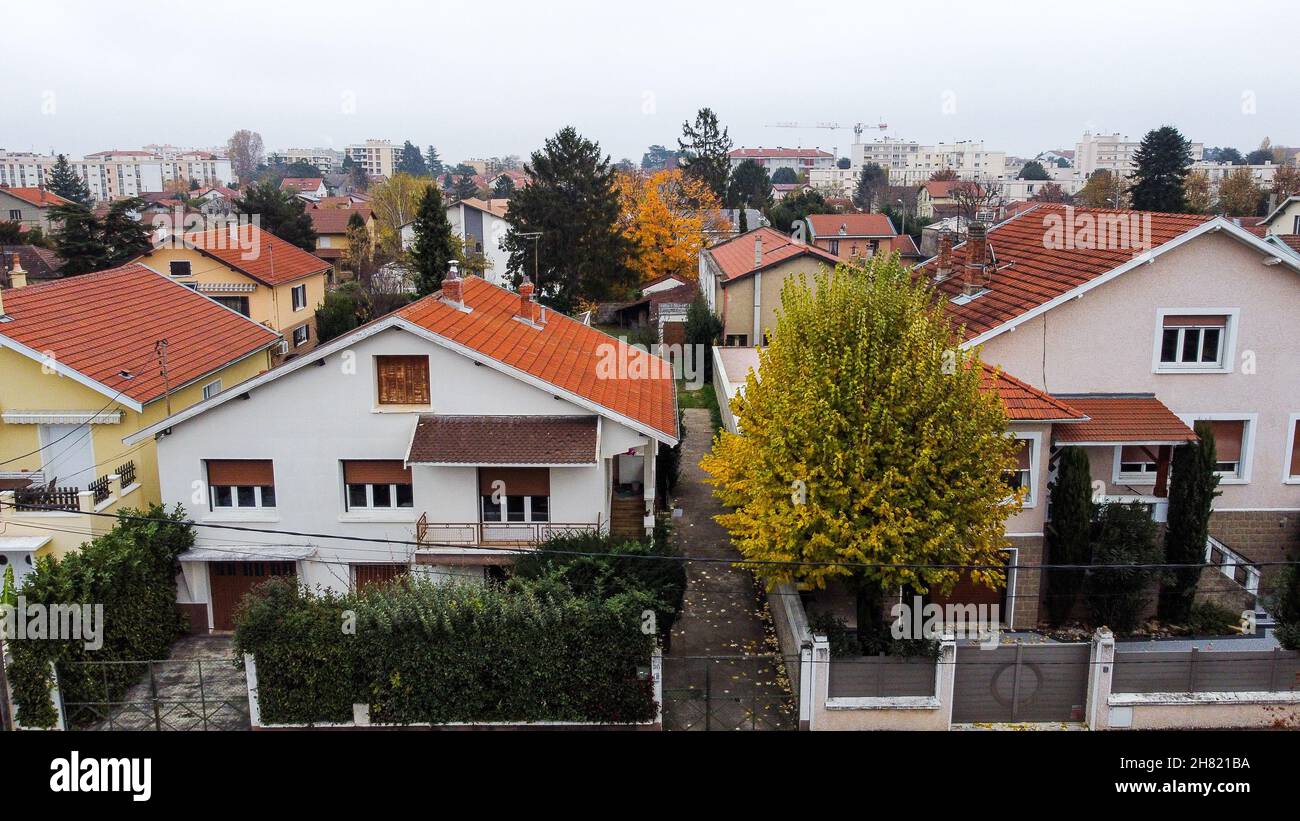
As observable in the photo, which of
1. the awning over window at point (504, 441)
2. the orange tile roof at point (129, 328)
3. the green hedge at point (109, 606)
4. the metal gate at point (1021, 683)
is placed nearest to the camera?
the green hedge at point (109, 606)

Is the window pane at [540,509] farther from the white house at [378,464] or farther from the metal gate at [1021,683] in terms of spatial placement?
the metal gate at [1021,683]

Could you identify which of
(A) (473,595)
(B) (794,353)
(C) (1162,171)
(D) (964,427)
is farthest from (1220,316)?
(C) (1162,171)

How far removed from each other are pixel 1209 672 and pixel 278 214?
58.9 metres

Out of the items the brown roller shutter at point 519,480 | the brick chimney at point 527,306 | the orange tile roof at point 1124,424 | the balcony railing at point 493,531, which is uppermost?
the brick chimney at point 527,306

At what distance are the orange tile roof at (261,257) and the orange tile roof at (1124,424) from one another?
3220cm

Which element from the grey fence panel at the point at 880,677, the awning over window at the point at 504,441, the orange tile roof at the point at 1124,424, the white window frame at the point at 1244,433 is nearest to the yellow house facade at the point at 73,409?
the awning over window at the point at 504,441

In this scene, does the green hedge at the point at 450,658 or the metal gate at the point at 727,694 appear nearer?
the green hedge at the point at 450,658

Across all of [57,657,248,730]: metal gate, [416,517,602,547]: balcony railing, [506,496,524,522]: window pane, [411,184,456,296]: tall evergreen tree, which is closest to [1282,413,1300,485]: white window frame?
[416,517,602,547]: balcony railing

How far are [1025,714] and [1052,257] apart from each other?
11666 millimetres

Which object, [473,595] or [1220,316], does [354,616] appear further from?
[1220,316]

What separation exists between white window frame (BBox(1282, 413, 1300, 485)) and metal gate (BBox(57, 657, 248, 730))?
21.9 metres

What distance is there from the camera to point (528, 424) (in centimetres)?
1812

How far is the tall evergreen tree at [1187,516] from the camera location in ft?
59.5

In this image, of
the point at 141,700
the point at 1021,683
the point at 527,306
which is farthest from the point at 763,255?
the point at 141,700
